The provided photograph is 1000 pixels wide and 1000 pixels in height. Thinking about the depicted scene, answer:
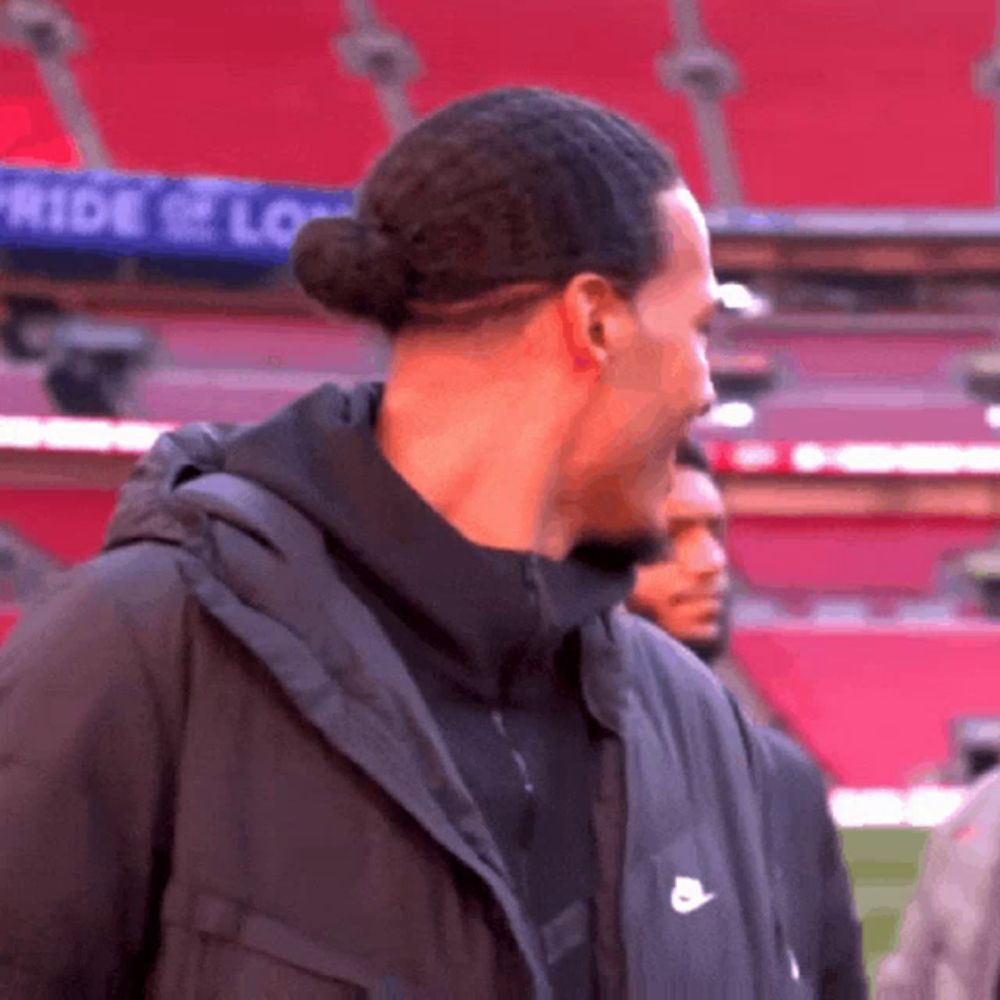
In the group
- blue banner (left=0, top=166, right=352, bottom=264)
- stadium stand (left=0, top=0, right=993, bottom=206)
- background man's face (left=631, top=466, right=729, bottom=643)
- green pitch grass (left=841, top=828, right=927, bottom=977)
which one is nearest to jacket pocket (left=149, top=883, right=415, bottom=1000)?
background man's face (left=631, top=466, right=729, bottom=643)

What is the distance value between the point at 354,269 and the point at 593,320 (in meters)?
0.17

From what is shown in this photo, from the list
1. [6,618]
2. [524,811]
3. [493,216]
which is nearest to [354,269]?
[493,216]

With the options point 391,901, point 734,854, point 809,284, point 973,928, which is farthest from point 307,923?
point 809,284

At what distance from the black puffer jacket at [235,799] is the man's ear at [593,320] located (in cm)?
22

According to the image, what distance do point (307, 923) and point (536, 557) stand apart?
291mm

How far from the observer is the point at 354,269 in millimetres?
1244

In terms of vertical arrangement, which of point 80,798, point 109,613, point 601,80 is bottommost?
point 80,798

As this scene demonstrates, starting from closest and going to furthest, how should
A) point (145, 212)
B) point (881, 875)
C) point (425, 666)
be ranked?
point (425, 666)
point (881, 875)
point (145, 212)

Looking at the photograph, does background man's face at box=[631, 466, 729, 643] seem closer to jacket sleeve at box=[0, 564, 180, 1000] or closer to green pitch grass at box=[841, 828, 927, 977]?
jacket sleeve at box=[0, 564, 180, 1000]

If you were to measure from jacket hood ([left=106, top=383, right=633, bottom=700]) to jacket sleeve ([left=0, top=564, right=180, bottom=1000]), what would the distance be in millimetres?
85

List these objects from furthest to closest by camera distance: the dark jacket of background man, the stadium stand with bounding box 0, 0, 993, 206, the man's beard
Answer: the stadium stand with bounding box 0, 0, 993, 206, the man's beard, the dark jacket of background man

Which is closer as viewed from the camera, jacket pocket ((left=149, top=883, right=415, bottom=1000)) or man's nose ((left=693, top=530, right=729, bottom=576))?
jacket pocket ((left=149, top=883, right=415, bottom=1000))

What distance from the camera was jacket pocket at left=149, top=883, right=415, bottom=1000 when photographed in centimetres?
112

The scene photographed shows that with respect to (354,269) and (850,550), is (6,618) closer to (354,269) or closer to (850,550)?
(850,550)
